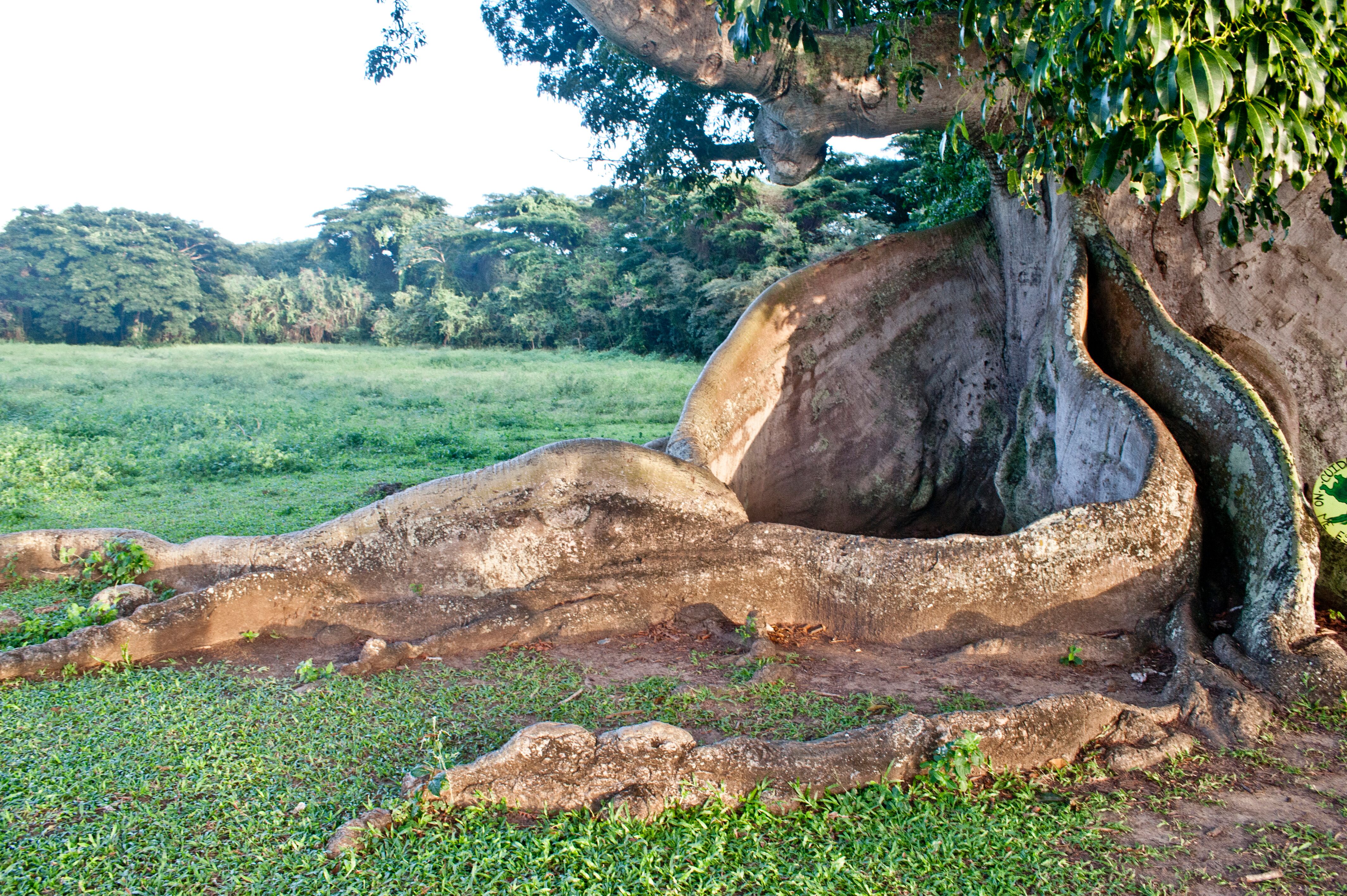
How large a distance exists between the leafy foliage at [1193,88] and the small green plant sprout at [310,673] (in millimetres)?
3497

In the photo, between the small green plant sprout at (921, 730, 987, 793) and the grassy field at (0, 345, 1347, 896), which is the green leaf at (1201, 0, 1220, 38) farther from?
the grassy field at (0, 345, 1347, 896)

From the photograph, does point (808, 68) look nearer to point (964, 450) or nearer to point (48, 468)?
point (964, 450)

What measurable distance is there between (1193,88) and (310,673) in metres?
4.05

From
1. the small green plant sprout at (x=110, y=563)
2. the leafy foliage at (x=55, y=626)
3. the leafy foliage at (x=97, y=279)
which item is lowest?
the leafy foliage at (x=55, y=626)

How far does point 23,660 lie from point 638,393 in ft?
46.1

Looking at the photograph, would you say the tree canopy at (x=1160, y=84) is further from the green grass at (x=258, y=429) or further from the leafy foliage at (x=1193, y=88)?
the green grass at (x=258, y=429)

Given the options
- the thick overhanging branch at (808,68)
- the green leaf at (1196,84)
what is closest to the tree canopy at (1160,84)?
the green leaf at (1196,84)

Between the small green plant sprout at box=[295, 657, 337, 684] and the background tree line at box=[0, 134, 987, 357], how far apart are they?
1564 centimetres

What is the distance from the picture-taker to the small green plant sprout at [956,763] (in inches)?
118

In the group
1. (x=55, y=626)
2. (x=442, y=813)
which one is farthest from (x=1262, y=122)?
(x=55, y=626)

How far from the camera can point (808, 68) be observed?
564 cm

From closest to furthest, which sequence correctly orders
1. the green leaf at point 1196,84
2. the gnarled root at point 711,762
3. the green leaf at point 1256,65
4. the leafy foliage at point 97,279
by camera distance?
the green leaf at point 1196,84 → the green leaf at point 1256,65 → the gnarled root at point 711,762 → the leafy foliage at point 97,279

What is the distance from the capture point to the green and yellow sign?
4602mm

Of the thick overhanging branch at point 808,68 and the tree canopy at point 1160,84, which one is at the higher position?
the thick overhanging branch at point 808,68
